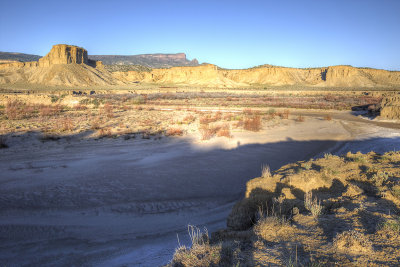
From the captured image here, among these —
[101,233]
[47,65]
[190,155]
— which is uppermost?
[47,65]

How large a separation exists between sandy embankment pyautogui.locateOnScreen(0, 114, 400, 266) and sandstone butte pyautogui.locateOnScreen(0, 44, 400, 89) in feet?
236

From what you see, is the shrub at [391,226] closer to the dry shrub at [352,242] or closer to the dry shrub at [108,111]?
the dry shrub at [352,242]

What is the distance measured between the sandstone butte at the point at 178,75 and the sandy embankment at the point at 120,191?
2835 inches

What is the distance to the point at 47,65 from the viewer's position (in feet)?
267

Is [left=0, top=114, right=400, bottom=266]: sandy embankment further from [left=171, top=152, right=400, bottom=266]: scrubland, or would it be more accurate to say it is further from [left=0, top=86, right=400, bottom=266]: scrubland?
[left=171, top=152, right=400, bottom=266]: scrubland

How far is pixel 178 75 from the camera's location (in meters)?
97.2

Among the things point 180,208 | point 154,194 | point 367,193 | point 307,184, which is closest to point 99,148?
point 154,194

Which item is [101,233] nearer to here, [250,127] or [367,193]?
[367,193]

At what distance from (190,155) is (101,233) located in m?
4.97

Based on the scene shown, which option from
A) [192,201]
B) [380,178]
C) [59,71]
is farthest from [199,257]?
[59,71]

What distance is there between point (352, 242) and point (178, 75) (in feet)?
322

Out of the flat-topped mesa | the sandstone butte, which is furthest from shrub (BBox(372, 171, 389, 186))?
the flat-topped mesa

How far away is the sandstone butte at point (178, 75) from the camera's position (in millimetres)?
76119

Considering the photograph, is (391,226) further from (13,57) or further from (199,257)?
(13,57)
